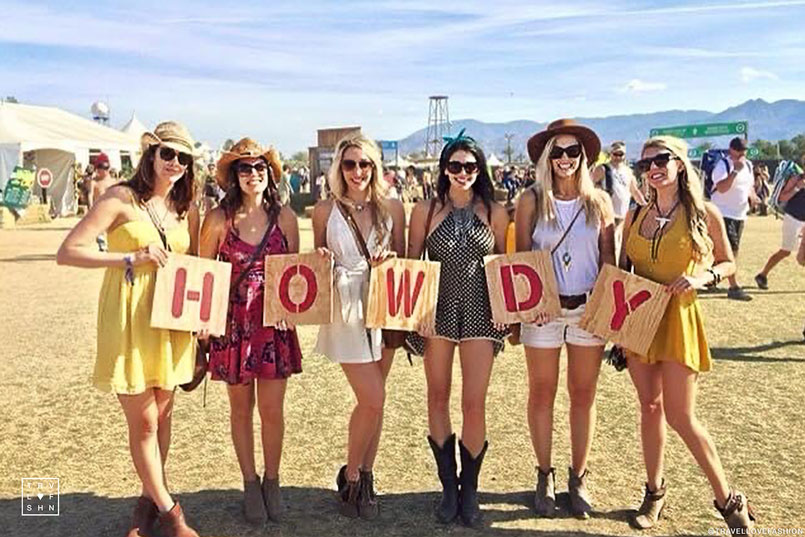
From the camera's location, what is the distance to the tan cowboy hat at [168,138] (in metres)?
3.68

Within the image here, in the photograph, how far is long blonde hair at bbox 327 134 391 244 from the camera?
3.99 m

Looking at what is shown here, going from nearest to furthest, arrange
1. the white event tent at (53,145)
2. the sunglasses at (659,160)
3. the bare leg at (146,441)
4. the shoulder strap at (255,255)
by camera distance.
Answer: the bare leg at (146,441) < the sunglasses at (659,160) < the shoulder strap at (255,255) < the white event tent at (53,145)

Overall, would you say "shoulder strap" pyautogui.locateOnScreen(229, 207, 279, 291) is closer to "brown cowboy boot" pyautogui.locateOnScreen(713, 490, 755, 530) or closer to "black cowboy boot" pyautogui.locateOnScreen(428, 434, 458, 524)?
"black cowboy boot" pyautogui.locateOnScreen(428, 434, 458, 524)

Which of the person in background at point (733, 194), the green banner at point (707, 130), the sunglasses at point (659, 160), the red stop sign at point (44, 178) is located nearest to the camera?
the sunglasses at point (659, 160)

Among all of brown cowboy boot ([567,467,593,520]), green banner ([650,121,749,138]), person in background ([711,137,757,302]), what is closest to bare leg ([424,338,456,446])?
brown cowboy boot ([567,467,593,520])

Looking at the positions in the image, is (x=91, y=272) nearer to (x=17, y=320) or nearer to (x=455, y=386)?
(x=17, y=320)

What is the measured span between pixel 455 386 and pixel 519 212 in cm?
275

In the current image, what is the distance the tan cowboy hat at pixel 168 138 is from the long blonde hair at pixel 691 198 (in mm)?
2341

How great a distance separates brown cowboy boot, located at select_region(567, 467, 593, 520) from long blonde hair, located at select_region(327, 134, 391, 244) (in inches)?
68.2

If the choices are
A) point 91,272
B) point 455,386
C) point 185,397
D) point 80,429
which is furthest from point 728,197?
point 91,272

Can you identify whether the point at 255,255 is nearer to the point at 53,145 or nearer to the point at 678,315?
the point at 678,315

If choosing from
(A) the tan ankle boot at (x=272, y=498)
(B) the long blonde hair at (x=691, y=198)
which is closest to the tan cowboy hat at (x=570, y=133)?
(B) the long blonde hair at (x=691, y=198)

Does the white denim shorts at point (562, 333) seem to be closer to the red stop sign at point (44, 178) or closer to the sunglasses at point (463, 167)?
the sunglasses at point (463, 167)

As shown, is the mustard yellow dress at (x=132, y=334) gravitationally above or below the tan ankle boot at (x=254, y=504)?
above
